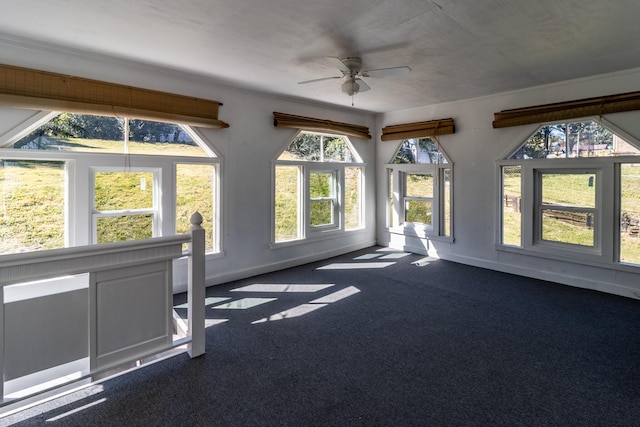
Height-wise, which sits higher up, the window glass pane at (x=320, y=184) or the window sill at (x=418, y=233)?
the window glass pane at (x=320, y=184)

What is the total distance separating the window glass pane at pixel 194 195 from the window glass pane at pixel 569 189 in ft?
14.5

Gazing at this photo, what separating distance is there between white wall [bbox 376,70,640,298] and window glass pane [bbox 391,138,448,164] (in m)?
0.20

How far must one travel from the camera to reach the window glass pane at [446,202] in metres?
5.36

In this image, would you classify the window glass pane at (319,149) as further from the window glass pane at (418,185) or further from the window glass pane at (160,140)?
the window glass pane at (160,140)

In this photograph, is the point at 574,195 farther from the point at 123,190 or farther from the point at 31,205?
the point at 31,205

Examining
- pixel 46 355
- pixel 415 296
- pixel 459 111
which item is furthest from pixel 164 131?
pixel 459 111

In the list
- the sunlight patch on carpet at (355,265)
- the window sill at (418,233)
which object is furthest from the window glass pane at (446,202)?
the sunlight patch on carpet at (355,265)

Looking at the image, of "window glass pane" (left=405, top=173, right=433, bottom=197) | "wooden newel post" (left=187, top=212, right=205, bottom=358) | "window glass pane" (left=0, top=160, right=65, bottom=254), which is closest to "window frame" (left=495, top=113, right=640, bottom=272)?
"window glass pane" (left=405, top=173, right=433, bottom=197)

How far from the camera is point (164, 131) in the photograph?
3.79 m

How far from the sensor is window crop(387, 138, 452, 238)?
5438 mm

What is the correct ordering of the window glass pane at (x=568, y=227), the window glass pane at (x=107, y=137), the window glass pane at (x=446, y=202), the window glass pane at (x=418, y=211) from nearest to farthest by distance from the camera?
the window glass pane at (x=107, y=137)
the window glass pane at (x=568, y=227)
the window glass pane at (x=446, y=202)
the window glass pane at (x=418, y=211)

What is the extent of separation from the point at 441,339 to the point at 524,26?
263cm

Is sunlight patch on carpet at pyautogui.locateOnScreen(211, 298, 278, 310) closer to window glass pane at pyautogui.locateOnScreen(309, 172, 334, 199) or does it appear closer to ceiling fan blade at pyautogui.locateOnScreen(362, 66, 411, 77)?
window glass pane at pyautogui.locateOnScreen(309, 172, 334, 199)

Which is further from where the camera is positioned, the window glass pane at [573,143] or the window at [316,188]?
the window at [316,188]
